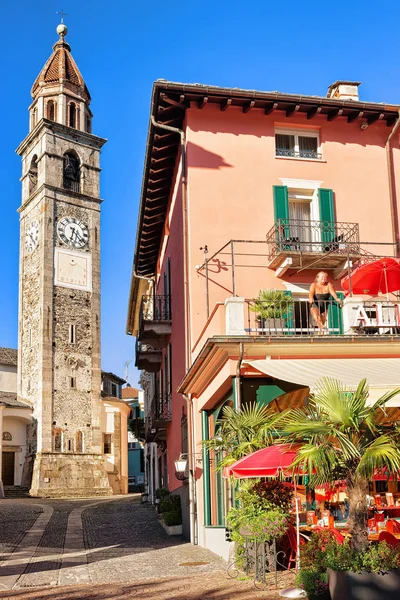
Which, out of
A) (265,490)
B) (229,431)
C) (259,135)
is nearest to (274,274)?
(259,135)

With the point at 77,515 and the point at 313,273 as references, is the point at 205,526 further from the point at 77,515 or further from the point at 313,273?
the point at 77,515

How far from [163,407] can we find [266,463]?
48.6ft

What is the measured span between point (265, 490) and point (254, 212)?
8.10 meters

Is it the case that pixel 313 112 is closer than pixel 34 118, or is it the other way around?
pixel 313 112

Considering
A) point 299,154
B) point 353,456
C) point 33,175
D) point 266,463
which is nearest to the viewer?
point 353,456

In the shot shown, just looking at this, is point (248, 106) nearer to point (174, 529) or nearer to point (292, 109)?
point (292, 109)

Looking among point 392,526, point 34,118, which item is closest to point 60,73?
point 34,118

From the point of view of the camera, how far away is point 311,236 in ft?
57.3

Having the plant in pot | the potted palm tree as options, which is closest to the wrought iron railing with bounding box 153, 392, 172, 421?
the plant in pot

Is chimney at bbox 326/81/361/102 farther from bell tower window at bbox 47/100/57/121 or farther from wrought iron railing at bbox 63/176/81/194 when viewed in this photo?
bell tower window at bbox 47/100/57/121

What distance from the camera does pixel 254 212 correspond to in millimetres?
17375

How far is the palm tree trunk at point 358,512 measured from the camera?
7.24m

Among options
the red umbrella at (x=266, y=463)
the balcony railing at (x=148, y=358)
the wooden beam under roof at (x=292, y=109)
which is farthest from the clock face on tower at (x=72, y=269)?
the red umbrella at (x=266, y=463)

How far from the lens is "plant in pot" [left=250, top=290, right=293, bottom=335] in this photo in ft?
48.4
